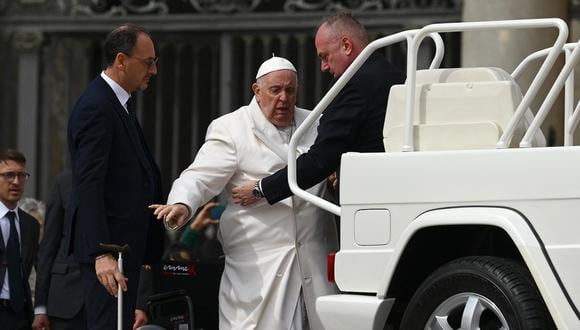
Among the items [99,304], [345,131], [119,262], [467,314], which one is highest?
[345,131]

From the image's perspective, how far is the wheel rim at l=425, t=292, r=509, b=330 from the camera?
6.20 metres

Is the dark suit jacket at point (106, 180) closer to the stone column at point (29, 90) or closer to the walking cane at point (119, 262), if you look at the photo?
the walking cane at point (119, 262)

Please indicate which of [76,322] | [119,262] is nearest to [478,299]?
[119,262]

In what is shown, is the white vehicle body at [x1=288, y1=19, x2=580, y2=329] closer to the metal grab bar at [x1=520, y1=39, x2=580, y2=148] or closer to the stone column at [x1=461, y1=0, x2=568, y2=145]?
the metal grab bar at [x1=520, y1=39, x2=580, y2=148]

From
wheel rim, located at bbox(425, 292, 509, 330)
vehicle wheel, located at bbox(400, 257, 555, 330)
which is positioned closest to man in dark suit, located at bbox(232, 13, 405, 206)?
vehicle wheel, located at bbox(400, 257, 555, 330)

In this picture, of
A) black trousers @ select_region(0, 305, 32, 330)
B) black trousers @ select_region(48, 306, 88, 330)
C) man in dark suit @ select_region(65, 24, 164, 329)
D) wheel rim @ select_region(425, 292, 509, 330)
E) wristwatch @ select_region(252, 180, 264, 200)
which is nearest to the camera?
wheel rim @ select_region(425, 292, 509, 330)

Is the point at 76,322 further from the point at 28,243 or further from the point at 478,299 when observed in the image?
the point at 478,299

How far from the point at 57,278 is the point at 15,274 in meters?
0.27

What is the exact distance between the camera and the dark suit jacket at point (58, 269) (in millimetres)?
8898

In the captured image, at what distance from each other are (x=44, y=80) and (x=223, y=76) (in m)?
1.65

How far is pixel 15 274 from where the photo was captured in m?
8.85

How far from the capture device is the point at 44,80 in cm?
1366

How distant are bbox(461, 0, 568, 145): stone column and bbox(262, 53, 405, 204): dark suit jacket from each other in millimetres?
3439

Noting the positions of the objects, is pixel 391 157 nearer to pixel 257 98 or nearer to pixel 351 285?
pixel 351 285
